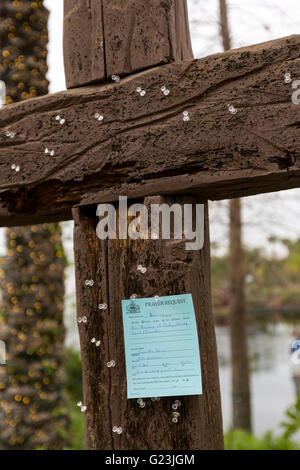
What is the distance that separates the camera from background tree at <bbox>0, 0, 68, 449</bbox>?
3543 mm

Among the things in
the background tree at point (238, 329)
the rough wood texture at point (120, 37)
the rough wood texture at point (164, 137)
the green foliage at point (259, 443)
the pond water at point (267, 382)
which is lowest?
the pond water at point (267, 382)

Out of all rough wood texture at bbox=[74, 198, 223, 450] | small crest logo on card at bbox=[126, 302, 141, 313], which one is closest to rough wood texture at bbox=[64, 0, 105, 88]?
rough wood texture at bbox=[74, 198, 223, 450]

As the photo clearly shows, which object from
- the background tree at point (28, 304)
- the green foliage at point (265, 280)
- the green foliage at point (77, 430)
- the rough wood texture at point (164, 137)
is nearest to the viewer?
the rough wood texture at point (164, 137)

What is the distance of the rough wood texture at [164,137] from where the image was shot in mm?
1303

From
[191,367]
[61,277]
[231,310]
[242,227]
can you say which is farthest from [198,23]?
[191,367]

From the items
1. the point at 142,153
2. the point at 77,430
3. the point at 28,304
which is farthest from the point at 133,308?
the point at 77,430

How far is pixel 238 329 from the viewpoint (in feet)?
17.6

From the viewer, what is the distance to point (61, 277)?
3.79 metres

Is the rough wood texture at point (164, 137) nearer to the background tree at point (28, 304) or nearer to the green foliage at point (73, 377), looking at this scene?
the background tree at point (28, 304)

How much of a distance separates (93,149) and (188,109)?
302 mm

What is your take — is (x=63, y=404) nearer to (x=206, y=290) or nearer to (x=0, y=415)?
(x=0, y=415)

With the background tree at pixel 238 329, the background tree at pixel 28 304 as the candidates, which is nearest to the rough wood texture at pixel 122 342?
the background tree at pixel 28 304

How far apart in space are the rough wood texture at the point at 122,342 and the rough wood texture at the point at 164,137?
4.3 inches

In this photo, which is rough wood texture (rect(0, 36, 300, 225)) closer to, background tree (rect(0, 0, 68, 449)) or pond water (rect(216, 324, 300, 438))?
background tree (rect(0, 0, 68, 449))
